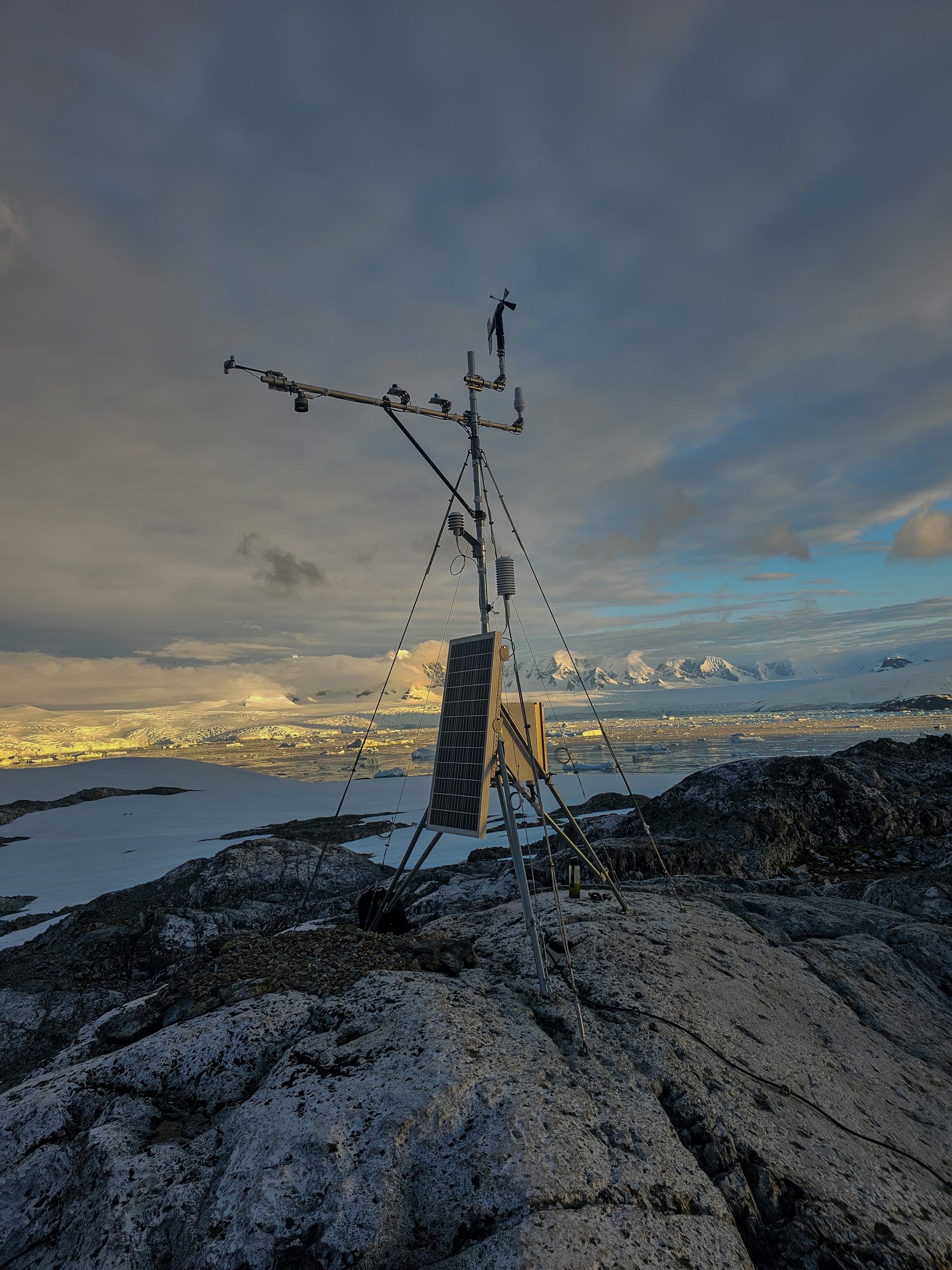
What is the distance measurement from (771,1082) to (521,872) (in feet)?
10.6

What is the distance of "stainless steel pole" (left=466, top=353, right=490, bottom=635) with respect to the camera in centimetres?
939

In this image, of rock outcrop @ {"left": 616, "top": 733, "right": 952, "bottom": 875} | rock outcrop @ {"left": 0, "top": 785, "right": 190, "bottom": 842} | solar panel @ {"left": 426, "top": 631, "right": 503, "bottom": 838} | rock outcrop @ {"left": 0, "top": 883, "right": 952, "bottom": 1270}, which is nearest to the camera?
rock outcrop @ {"left": 0, "top": 883, "right": 952, "bottom": 1270}

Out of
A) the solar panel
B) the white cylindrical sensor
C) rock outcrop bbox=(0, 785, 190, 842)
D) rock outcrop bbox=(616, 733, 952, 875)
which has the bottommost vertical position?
rock outcrop bbox=(0, 785, 190, 842)

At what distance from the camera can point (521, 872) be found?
7.56 meters

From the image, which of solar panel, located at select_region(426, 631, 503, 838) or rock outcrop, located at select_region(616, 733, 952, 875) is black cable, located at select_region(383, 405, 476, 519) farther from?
rock outcrop, located at select_region(616, 733, 952, 875)

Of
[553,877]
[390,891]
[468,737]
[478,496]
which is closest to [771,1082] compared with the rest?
[553,877]

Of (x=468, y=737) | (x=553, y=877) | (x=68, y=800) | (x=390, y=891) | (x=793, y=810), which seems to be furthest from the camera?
(x=68, y=800)

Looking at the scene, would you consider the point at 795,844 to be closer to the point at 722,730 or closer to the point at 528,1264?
the point at 528,1264

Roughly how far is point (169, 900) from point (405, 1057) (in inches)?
704

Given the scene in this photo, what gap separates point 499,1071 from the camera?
4.99 m

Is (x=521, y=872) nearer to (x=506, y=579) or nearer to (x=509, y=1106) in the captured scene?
(x=509, y=1106)

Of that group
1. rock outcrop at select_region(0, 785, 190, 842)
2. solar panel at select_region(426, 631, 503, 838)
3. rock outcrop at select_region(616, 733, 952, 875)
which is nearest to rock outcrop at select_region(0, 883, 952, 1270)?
solar panel at select_region(426, 631, 503, 838)

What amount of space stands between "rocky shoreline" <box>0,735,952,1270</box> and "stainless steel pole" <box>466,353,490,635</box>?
15.9 feet

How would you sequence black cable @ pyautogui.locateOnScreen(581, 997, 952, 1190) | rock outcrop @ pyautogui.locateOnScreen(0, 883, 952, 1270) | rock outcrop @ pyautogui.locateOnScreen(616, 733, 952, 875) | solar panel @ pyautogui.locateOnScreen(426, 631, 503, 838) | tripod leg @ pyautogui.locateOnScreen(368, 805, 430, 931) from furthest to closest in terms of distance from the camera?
rock outcrop @ pyautogui.locateOnScreen(616, 733, 952, 875) < tripod leg @ pyautogui.locateOnScreen(368, 805, 430, 931) < solar panel @ pyautogui.locateOnScreen(426, 631, 503, 838) < black cable @ pyautogui.locateOnScreen(581, 997, 952, 1190) < rock outcrop @ pyautogui.locateOnScreen(0, 883, 952, 1270)
